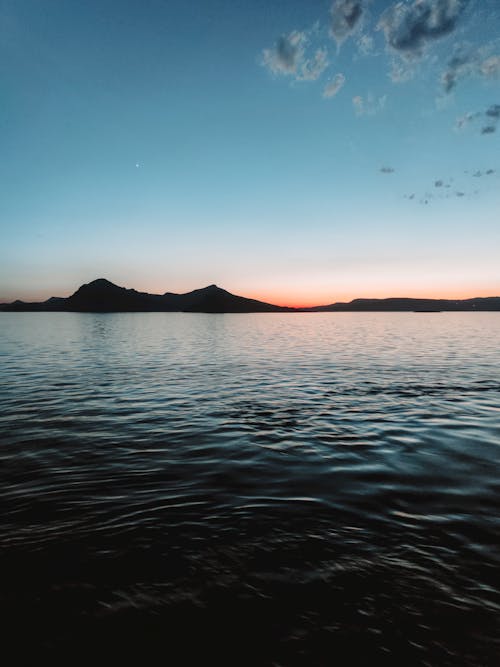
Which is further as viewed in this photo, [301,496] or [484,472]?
[484,472]

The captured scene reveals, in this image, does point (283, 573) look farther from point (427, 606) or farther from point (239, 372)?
point (239, 372)

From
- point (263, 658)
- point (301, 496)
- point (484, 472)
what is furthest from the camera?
point (484, 472)

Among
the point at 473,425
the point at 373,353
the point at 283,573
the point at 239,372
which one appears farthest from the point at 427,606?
the point at 373,353

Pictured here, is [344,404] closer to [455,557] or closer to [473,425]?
[473,425]

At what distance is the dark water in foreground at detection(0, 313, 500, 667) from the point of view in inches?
171

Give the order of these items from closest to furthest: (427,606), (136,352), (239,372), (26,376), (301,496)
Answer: (427,606)
(301,496)
(26,376)
(239,372)
(136,352)

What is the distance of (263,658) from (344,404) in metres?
13.5

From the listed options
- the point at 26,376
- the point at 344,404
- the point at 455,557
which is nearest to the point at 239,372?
the point at 344,404

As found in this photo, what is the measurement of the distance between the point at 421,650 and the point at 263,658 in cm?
172

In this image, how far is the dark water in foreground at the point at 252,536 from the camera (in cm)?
435

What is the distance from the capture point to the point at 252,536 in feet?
21.2

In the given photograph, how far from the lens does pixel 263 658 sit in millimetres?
4086

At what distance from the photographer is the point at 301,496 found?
810 cm

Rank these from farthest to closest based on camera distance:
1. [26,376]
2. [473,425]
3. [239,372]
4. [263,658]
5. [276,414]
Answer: [239,372] < [26,376] < [276,414] < [473,425] < [263,658]
